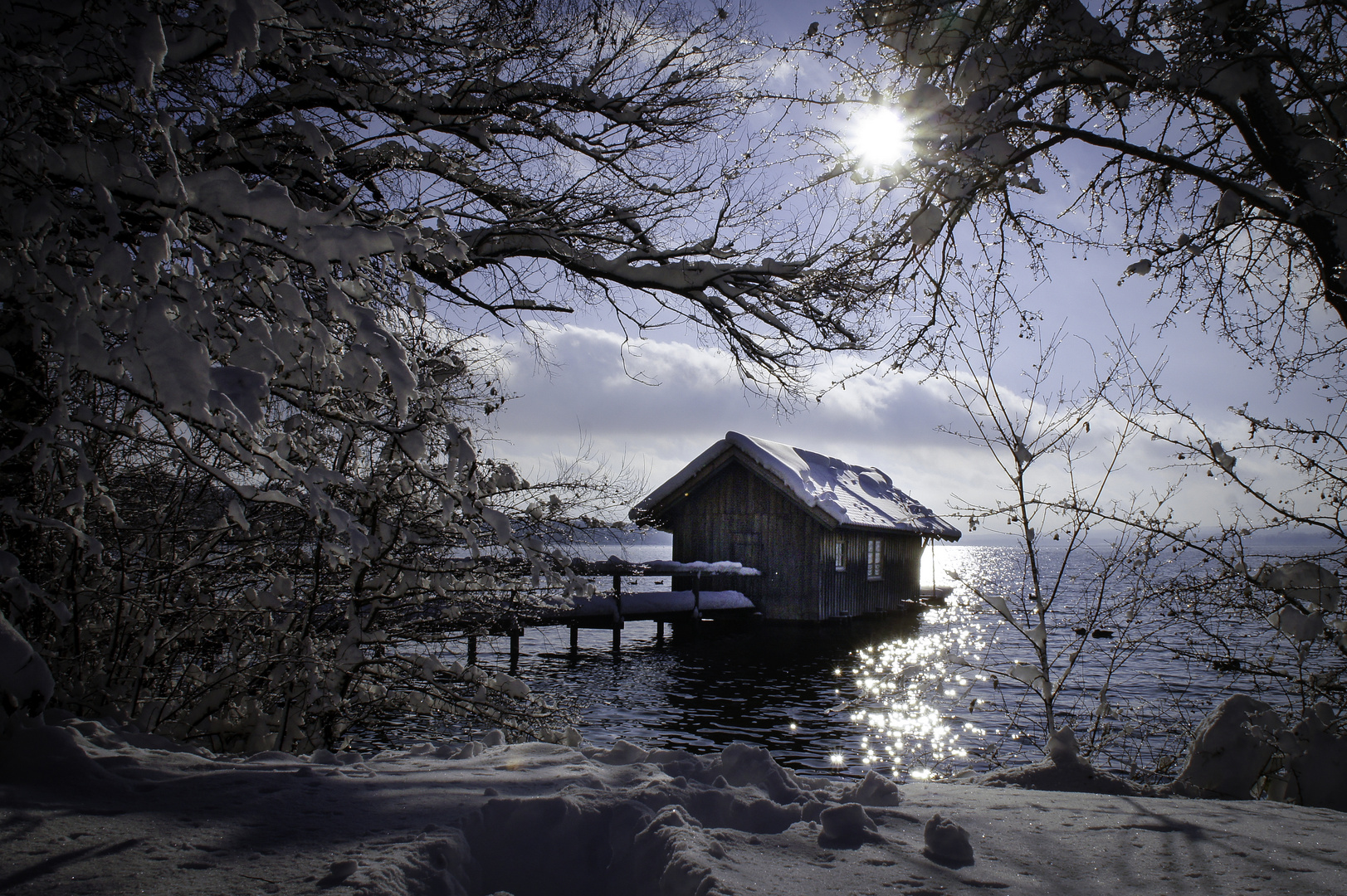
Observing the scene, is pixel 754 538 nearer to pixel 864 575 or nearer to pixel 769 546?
pixel 769 546

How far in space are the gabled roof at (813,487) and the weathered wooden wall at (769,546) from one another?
0.64 metres

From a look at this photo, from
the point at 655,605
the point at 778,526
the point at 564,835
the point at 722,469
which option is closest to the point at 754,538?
the point at 778,526

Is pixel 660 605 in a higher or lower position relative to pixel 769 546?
lower

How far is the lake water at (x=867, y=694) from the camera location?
6.35 metres

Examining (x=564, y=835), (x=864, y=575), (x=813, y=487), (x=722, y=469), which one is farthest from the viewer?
(x=864, y=575)

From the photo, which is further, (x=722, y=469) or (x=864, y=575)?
(x=864, y=575)

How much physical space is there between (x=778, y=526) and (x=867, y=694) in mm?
10322

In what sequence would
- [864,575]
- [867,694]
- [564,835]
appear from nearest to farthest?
[564,835], [867,694], [864,575]

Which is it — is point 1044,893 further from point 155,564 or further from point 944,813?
point 155,564

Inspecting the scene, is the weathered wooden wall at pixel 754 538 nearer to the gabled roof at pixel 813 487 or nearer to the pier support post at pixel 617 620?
the gabled roof at pixel 813 487

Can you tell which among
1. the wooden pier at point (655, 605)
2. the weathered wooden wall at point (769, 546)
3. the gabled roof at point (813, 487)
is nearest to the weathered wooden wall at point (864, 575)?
the weathered wooden wall at point (769, 546)

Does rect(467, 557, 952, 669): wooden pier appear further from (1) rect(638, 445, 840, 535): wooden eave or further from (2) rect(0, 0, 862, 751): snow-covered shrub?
(2) rect(0, 0, 862, 751): snow-covered shrub

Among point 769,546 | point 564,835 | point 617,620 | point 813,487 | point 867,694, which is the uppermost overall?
point 813,487

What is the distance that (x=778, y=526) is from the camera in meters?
21.5
